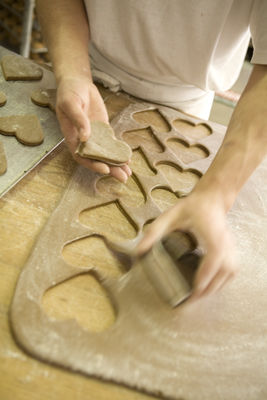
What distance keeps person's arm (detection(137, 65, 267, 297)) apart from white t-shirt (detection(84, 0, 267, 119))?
0.14m

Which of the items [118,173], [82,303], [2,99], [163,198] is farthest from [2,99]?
[82,303]

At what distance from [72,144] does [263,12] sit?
587 millimetres

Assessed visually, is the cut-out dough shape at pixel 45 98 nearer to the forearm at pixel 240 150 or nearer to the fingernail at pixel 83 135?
the fingernail at pixel 83 135

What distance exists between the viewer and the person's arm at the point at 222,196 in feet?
2.16

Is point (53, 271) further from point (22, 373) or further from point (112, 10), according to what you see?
point (112, 10)

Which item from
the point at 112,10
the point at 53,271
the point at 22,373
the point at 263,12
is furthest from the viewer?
the point at 112,10

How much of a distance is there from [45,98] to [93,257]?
56 centimetres

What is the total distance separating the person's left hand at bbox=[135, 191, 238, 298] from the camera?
649 millimetres

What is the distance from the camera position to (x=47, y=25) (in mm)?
1110

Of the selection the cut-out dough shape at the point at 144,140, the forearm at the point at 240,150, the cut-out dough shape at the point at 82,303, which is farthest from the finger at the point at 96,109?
the cut-out dough shape at the point at 82,303

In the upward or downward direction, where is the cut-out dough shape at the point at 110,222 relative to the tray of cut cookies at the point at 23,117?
downward

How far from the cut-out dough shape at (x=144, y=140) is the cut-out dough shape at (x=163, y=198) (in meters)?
0.17

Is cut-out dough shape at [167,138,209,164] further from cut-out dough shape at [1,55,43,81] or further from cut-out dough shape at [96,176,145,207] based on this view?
cut-out dough shape at [1,55,43,81]

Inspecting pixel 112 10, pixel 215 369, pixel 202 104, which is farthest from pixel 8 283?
pixel 202 104
